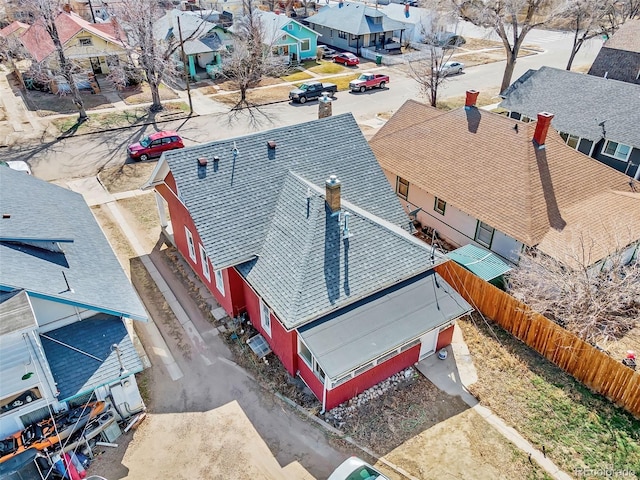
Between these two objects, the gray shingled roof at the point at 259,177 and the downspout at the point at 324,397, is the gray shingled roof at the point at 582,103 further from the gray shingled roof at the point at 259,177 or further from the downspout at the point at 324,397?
the downspout at the point at 324,397

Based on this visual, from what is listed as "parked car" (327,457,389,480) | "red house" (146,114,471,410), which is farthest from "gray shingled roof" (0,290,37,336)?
"parked car" (327,457,389,480)

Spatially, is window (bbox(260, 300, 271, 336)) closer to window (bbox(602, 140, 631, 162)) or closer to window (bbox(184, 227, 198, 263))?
window (bbox(184, 227, 198, 263))

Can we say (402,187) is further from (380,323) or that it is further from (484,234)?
(380,323)

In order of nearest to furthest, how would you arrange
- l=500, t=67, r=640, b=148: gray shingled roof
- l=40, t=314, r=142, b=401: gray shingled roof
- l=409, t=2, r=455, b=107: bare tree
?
1. l=40, t=314, r=142, b=401: gray shingled roof
2. l=500, t=67, r=640, b=148: gray shingled roof
3. l=409, t=2, r=455, b=107: bare tree

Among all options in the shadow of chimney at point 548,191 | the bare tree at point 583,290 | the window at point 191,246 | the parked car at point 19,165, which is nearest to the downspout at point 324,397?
the window at point 191,246

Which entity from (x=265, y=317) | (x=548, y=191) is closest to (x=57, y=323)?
(x=265, y=317)
